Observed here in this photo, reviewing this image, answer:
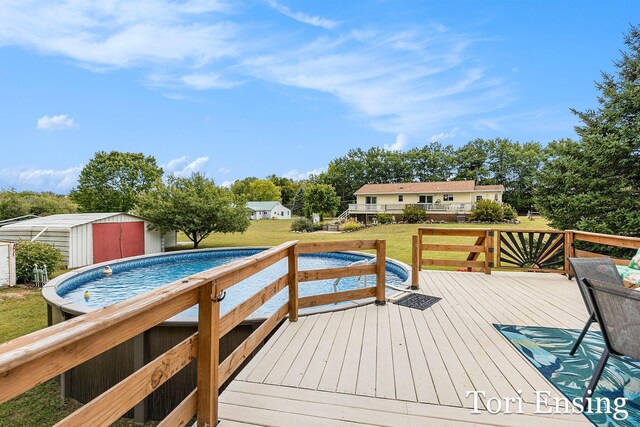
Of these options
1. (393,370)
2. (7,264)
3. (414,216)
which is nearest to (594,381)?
(393,370)

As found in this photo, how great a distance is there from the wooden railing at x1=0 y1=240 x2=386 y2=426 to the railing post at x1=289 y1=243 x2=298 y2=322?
22.2 inches

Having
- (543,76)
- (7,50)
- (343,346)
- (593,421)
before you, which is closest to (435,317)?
(343,346)

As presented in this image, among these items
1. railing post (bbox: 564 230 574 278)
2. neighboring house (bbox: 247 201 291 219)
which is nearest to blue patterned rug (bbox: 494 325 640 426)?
railing post (bbox: 564 230 574 278)

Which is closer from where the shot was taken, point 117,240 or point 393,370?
point 393,370

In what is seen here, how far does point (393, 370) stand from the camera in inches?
98.3

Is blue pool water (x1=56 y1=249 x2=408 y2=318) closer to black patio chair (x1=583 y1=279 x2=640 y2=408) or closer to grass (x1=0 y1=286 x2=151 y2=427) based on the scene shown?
grass (x1=0 y1=286 x2=151 y2=427)

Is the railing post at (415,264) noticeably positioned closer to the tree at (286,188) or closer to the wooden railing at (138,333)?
the wooden railing at (138,333)

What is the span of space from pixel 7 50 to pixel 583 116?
851 inches

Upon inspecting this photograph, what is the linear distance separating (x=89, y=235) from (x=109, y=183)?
19424mm

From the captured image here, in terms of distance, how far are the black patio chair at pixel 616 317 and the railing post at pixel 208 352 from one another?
2.38m

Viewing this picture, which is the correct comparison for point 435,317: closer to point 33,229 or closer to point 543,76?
point 33,229

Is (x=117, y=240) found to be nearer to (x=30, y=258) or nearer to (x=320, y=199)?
(x=30, y=258)

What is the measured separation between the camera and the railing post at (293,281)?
3400mm

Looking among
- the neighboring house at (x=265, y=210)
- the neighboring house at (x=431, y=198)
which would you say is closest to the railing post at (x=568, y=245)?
the neighboring house at (x=431, y=198)
